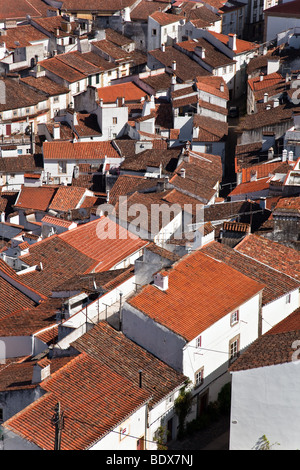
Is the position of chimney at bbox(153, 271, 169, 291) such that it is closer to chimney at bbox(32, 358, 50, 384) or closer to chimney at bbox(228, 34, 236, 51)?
chimney at bbox(32, 358, 50, 384)

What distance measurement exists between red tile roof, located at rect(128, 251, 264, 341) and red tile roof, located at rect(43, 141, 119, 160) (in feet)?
110

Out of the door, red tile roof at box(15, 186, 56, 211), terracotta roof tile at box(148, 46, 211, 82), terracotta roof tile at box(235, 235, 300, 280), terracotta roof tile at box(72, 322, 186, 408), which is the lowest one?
red tile roof at box(15, 186, 56, 211)

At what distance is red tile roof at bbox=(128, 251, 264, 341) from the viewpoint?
33312 mm

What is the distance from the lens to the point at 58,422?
28266 millimetres

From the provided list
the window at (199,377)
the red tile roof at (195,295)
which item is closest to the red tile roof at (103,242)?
the red tile roof at (195,295)

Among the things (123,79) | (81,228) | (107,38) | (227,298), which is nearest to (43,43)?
(107,38)

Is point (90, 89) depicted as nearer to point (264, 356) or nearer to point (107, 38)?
point (107, 38)

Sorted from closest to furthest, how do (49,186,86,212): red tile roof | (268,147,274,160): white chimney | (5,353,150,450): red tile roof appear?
(5,353,150,450): red tile roof → (268,147,274,160): white chimney → (49,186,86,212): red tile roof

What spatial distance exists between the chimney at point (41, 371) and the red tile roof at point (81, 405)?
0.37m

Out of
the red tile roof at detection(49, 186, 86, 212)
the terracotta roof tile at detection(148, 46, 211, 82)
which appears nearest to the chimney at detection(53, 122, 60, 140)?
the terracotta roof tile at detection(148, 46, 211, 82)

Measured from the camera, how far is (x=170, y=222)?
49.5 meters

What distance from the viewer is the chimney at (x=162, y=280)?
34.5 meters

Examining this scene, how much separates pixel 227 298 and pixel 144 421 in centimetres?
640

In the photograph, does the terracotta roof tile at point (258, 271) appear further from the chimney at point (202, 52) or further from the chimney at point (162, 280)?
the chimney at point (202, 52)
